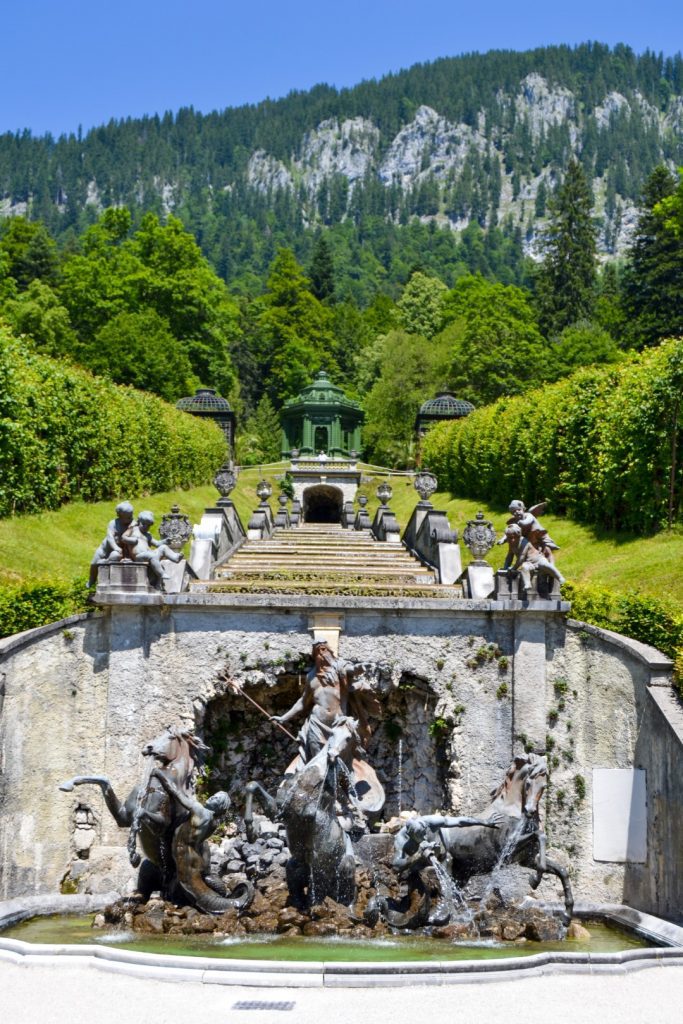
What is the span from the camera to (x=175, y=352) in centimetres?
5584

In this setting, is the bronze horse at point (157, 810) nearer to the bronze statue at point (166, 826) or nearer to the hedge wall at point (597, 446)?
the bronze statue at point (166, 826)

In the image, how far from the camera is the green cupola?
6281cm

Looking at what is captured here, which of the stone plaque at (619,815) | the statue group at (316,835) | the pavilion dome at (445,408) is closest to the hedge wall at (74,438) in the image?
the statue group at (316,835)

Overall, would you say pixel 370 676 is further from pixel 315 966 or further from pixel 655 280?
pixel 655 280


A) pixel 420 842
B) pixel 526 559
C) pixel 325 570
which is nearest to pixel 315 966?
pixel 420 842

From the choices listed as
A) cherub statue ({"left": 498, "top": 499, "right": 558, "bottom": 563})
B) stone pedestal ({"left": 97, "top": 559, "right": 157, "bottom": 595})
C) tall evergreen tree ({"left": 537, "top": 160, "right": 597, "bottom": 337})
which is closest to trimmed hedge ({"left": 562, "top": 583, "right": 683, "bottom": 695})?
cherub statue ({"left": 498, "top": 499, "right": 558, "bottom": 563})

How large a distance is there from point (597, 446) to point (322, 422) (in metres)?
35.0

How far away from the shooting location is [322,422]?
63.2 meters

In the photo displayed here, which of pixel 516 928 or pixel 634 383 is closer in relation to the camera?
pixel 516 928

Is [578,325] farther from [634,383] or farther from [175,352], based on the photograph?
[634,383]

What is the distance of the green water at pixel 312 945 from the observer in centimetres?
1195

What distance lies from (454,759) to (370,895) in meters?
3.38

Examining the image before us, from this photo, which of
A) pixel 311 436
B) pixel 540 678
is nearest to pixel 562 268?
pixel 311 436

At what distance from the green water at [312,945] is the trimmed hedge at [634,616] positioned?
4994 mm
